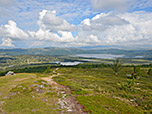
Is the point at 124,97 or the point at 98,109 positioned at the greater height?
the point at 98,109

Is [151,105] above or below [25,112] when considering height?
below

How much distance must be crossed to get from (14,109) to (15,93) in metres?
16.5

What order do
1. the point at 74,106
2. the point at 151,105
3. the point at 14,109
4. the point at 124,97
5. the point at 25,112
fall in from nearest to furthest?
the point at 25,112, the point at 14,109, the point at 74,106, the point at 151,105, the point at 124,97

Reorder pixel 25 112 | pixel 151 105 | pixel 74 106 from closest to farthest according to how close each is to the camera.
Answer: pixel 25 112
pixel 74 106
pixel 151 105

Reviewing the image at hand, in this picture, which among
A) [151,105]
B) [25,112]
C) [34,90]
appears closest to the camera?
[25,112]

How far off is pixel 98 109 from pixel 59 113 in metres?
11.1

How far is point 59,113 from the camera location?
25.8 m

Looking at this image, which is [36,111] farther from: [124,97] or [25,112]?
[124,97]

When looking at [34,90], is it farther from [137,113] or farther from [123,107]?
[137,113]

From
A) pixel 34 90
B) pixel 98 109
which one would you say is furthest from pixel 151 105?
pixel 34 90

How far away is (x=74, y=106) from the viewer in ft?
101

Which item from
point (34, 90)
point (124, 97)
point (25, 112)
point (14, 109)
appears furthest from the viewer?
point (34, 90)

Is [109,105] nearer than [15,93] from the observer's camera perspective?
Yes

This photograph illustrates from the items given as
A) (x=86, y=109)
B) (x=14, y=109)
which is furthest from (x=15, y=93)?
(x=86, y=109)
